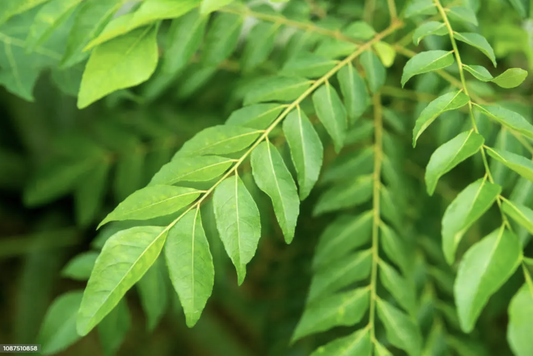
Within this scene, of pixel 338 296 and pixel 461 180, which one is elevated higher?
pixel 338 296

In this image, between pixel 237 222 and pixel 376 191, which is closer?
pixel 237 222

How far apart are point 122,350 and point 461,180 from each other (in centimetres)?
99

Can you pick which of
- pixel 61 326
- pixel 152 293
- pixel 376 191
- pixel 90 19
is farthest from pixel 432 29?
pixel 61 326

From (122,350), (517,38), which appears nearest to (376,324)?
(517,38)

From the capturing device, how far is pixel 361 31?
1.78 feet

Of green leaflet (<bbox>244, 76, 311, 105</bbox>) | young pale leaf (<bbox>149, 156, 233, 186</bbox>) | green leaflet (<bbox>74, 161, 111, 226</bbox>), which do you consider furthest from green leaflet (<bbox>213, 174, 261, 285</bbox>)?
green leaflet (<bbox>74, 161, 111, 226</bbox>)

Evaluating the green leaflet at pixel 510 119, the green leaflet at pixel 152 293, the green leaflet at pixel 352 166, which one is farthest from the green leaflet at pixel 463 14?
the green leaflet at pixel 152 293

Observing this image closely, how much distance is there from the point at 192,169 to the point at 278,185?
3.2 inches

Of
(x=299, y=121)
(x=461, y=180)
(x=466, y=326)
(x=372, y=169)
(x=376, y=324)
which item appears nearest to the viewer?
(x=466, y=326)

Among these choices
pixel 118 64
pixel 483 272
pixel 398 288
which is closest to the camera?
pixel 483 272

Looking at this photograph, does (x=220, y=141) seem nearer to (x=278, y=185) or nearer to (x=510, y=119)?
(x=278, y=185)

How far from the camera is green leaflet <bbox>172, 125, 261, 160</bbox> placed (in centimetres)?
43

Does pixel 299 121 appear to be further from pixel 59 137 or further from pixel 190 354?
pixel 190 354

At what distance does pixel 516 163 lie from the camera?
360 millimetres
